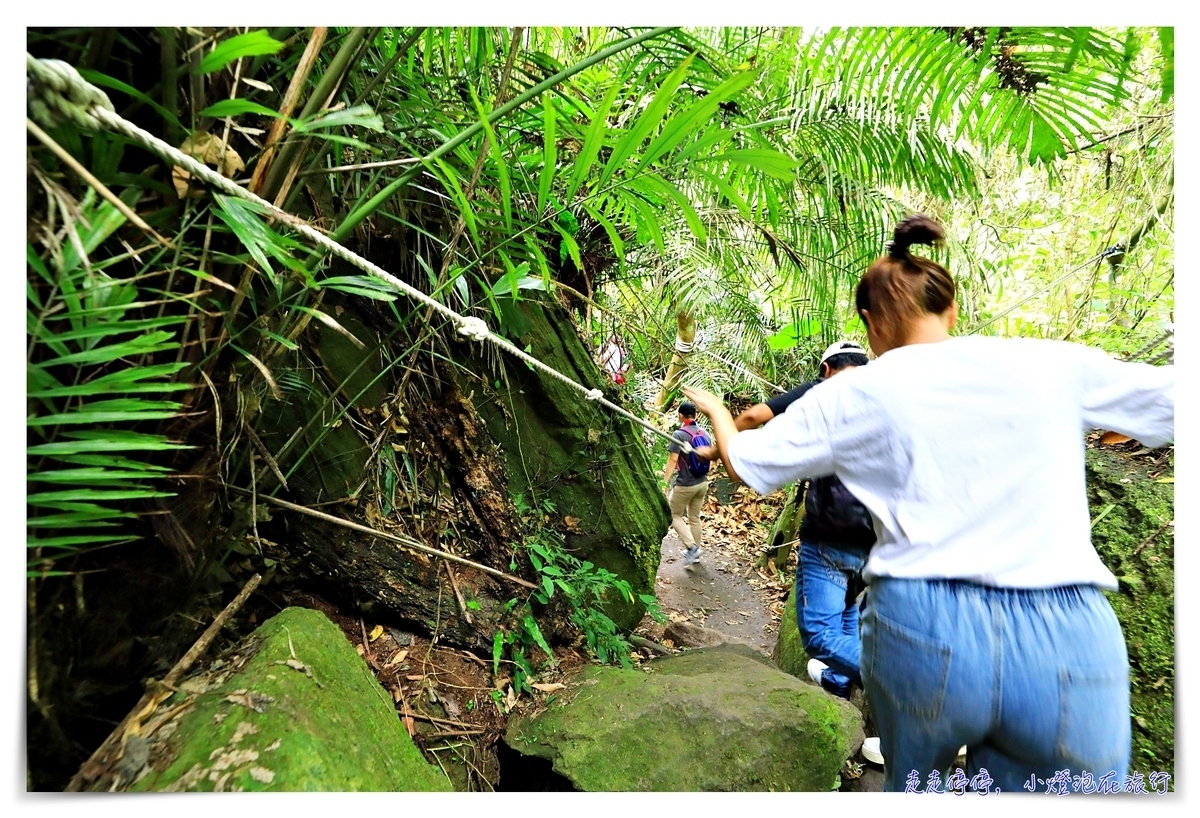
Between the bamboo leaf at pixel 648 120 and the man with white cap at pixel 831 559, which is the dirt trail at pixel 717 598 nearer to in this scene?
the man with white cap at pixel 831 559

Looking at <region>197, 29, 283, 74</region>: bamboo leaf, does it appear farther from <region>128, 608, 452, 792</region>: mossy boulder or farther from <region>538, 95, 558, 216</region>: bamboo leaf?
<region>128, 608, 452, 792</region>: mossy boulder

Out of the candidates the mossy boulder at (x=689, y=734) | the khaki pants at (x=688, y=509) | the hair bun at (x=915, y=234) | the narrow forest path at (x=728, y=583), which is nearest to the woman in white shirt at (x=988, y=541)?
the hair bun at (x=915, y=234)

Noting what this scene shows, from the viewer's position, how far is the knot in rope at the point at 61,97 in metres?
0.69

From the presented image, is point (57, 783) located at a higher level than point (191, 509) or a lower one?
lower

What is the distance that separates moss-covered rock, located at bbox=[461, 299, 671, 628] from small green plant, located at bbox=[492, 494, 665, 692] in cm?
10

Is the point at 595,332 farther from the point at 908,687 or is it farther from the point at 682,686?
the point at 908,687

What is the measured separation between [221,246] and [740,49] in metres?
1.29

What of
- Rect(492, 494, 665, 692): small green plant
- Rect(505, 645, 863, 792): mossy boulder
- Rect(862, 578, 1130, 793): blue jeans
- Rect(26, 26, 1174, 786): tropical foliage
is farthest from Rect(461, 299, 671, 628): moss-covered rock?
Rect(862, 578, 1130, 793): blue jeans

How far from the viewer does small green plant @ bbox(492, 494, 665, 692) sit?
1.90 meters

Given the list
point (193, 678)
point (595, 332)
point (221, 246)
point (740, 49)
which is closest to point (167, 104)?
point (221, 246)

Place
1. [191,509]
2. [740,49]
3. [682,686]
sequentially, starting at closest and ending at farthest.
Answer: [191,509], [740,49], [682,686]

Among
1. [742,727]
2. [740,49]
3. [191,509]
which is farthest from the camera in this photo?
[742,727]

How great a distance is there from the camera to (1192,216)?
3.61 ft

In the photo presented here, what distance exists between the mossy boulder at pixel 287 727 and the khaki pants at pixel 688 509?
302 cm
